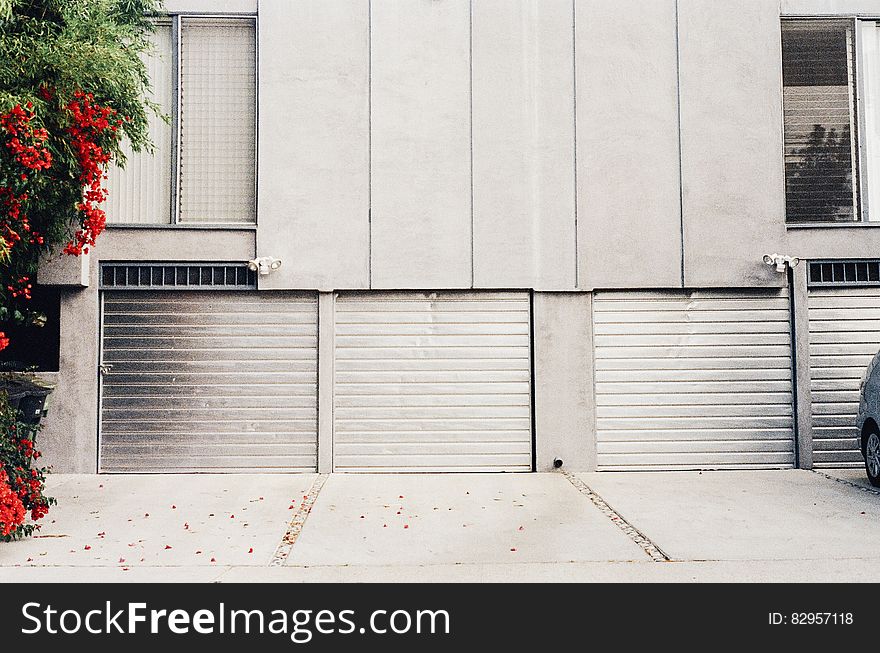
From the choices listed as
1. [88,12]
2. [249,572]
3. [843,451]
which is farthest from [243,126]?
[843,451]

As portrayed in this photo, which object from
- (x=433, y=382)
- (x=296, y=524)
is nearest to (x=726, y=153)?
(x=433, y=382)

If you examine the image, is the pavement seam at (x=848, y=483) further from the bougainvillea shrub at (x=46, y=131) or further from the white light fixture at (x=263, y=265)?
the bougainvillea shrub at (x=46, y=131)

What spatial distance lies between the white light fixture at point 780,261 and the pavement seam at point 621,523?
365 cm

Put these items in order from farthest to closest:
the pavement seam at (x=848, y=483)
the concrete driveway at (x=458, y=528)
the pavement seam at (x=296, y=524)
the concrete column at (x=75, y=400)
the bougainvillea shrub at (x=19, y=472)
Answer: the concrete column at (x=75, y=400) → the pavement seam at (x=848, y=483) → the bougainvillea shrub at (x=19, y=472) → the pavement seam at (x=296, y=524) → the concrete driveway at (x=458, y=528)

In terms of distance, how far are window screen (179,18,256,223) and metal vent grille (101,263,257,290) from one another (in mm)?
616

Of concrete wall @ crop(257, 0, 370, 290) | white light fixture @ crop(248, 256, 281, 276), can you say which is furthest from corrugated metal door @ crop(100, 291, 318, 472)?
concrete wall @ crop(257, 0, 370, 290)

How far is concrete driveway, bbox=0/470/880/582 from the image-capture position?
18.0 feet

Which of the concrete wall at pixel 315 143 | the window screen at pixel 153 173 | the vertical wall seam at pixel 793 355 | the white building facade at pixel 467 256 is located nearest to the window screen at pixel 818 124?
the white building facade at pixel 467 256

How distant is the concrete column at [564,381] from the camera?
9492mm

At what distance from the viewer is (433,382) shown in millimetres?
9539

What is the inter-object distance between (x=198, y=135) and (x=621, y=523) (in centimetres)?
688

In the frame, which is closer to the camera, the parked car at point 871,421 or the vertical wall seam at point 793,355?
the parked car at point 871,421

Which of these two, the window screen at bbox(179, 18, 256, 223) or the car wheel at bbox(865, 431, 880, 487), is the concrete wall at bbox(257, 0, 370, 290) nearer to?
the window screen at bbox(179, 18, 256, 223)

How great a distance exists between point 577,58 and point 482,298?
3251mm
